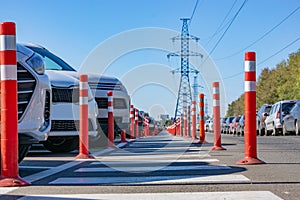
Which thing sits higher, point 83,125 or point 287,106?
point 287,106

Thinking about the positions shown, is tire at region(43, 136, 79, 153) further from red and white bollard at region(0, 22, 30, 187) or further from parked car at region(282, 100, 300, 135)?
parked car at region(282, 100, 300, 135)

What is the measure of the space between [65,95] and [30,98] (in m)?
3.66

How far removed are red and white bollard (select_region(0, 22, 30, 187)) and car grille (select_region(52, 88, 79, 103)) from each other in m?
4.02

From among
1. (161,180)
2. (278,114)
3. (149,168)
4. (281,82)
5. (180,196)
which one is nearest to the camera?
(180,196)

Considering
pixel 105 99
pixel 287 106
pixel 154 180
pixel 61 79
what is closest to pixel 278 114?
pixel 287 106

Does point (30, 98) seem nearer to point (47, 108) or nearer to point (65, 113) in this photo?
point (47, 108)

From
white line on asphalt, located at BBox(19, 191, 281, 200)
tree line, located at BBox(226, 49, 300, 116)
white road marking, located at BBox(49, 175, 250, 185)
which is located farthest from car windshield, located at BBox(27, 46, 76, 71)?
tree line, located at BBox(226, 49, 300, 116)

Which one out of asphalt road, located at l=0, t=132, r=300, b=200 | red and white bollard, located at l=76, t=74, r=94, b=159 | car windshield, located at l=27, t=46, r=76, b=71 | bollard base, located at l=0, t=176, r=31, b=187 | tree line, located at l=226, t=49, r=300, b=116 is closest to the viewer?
asphalt road, located at l=0, t=132, r=300, b=200

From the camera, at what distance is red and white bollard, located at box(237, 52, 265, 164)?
7019 mm

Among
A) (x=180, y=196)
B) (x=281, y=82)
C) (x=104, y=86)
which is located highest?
(x=281, y=82)

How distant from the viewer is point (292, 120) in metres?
23.4

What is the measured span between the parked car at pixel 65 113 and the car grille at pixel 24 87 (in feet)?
10.1

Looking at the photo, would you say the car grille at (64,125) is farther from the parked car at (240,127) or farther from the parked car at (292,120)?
the parked car at (240,127)

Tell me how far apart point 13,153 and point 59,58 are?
617cm
